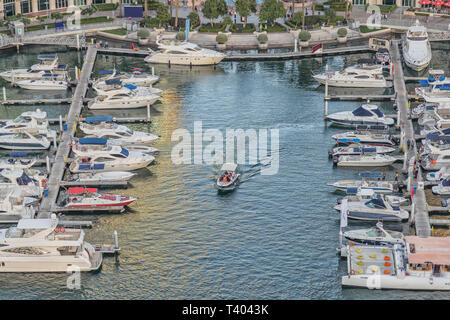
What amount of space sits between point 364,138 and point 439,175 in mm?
13169

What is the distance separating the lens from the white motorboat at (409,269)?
76.1 m

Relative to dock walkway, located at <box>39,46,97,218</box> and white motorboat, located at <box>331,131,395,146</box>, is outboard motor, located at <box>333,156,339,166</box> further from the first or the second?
dock walkway, located at <box>39,46,97,218</box>

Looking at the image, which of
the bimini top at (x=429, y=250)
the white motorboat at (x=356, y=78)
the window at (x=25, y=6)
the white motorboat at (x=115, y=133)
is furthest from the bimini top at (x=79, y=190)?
the window at (x=25, y=6)

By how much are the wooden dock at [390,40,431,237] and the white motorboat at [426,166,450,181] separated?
1065mm

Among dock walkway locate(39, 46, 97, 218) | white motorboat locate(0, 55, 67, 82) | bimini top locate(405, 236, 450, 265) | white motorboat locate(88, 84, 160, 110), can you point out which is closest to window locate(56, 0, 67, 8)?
dock walkway locate(39, 46, 97, 218)

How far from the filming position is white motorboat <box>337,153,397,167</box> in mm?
101750

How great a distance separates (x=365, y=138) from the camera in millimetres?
107062

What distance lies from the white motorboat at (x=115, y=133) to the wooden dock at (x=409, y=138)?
3080 cm

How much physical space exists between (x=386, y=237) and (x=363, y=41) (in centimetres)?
7843

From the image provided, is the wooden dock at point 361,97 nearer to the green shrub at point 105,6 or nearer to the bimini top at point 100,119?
the bimini top at point 100,119

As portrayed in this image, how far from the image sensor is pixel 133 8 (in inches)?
6467

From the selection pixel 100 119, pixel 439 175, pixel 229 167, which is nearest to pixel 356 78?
pixel 439 175

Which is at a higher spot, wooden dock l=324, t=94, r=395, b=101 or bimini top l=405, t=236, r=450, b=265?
wooden dock l=324, t=94, r=395, b=101
